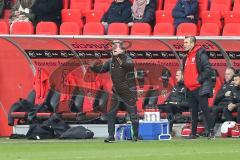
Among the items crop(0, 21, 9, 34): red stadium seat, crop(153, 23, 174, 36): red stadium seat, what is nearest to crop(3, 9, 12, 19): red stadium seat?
crop(0, 21, 9, 34): red stadium seat

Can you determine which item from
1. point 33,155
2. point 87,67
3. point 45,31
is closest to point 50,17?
point 45,31

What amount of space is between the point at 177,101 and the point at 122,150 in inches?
215

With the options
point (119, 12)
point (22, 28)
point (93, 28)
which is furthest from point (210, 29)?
point (22, 28)

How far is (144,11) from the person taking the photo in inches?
878

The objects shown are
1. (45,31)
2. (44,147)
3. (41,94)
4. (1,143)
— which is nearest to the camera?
(44,147)

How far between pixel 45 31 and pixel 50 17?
1253 mm

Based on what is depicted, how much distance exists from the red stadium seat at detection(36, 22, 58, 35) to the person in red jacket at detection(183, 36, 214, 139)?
465 centimetres

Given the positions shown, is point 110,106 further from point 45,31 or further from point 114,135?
point 45,31

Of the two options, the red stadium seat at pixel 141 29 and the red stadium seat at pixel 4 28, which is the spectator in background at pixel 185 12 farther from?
the red stadium seat at pixel 4 28

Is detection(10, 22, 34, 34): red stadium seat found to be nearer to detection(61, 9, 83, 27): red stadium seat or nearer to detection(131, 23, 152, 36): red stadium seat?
detection(61, 9, 83, 27): red stadium seat

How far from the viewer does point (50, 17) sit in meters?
23.0

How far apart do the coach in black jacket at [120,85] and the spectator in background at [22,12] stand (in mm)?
5549

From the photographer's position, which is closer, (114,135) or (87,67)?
(114,135)

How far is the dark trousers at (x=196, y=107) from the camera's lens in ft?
58.4
